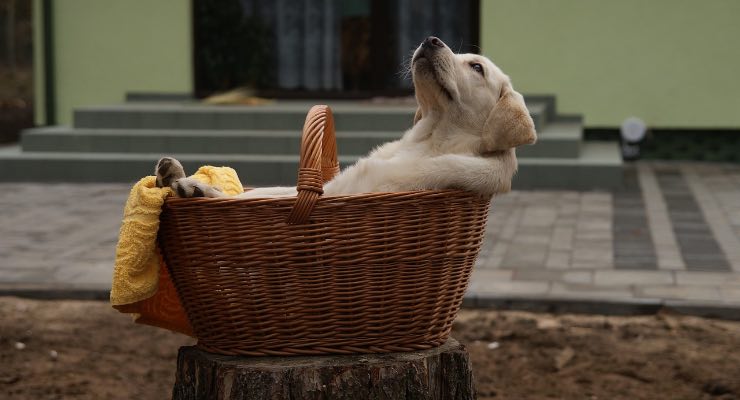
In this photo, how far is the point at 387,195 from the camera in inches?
127

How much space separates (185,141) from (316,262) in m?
9.24

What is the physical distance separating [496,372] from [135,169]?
7.45 metres

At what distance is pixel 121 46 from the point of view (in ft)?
47.0

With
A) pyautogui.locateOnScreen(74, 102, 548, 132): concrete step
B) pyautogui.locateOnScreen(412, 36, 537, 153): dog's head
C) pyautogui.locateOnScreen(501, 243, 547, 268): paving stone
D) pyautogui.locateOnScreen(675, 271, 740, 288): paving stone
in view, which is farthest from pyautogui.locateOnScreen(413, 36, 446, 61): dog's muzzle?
pyautogui.locateOnScreen(74, 102, 548, 132): concrete step

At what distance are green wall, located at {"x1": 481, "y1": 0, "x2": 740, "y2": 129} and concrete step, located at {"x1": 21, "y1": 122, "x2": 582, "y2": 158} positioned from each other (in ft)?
2.70

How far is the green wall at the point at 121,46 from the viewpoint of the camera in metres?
14.3

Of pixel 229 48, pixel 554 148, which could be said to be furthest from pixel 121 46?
pixel 554 148

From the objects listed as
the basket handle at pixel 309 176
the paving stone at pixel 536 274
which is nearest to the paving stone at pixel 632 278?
the paving stone at pixel 536 274

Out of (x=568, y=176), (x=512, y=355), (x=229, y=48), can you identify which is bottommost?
(x=512, y=355)

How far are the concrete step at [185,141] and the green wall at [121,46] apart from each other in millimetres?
1713

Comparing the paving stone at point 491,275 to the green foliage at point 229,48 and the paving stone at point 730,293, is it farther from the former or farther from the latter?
the green foliage at point 229,48

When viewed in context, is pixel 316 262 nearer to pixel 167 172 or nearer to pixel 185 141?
pixel 167 172

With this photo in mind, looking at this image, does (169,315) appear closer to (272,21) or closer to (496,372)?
(496,372)

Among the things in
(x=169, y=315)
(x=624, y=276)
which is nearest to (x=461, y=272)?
(x=169, y=315)
